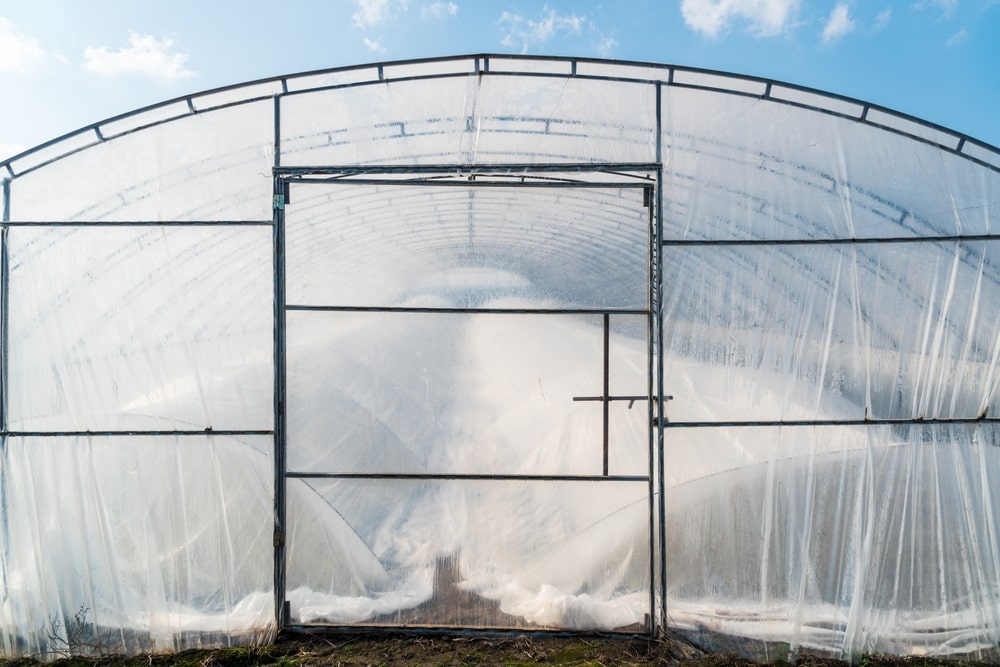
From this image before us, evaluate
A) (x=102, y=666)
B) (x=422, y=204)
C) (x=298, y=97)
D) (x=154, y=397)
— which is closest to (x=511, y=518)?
(x=422, y=204)

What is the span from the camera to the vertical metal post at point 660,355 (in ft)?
13.9

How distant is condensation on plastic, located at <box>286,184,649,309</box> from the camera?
14.4 feet

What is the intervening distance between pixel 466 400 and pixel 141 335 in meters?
2.35

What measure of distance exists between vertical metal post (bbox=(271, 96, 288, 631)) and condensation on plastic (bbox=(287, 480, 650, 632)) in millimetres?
90

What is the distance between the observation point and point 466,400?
443 cm

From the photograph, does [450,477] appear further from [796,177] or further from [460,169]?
[796,177]

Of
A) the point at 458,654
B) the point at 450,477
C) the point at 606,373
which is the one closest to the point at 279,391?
the point at 450,477

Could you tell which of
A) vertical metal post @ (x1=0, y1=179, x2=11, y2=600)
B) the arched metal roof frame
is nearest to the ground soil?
vertical metal post @ (x1=0, y1=179, x2=11, y2=600)

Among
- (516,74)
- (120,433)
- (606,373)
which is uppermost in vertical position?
(516,74)

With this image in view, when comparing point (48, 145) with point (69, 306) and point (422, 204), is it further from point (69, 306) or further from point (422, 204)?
point (422, 204)

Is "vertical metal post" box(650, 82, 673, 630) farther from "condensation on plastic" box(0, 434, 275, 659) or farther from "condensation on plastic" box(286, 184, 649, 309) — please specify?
"condensation on plastic" box(0, 434, 275, 659)

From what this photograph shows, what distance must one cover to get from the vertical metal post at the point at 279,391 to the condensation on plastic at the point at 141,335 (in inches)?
2.8

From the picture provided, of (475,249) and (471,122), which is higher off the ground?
(471,122)

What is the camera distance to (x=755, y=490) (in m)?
4.26
